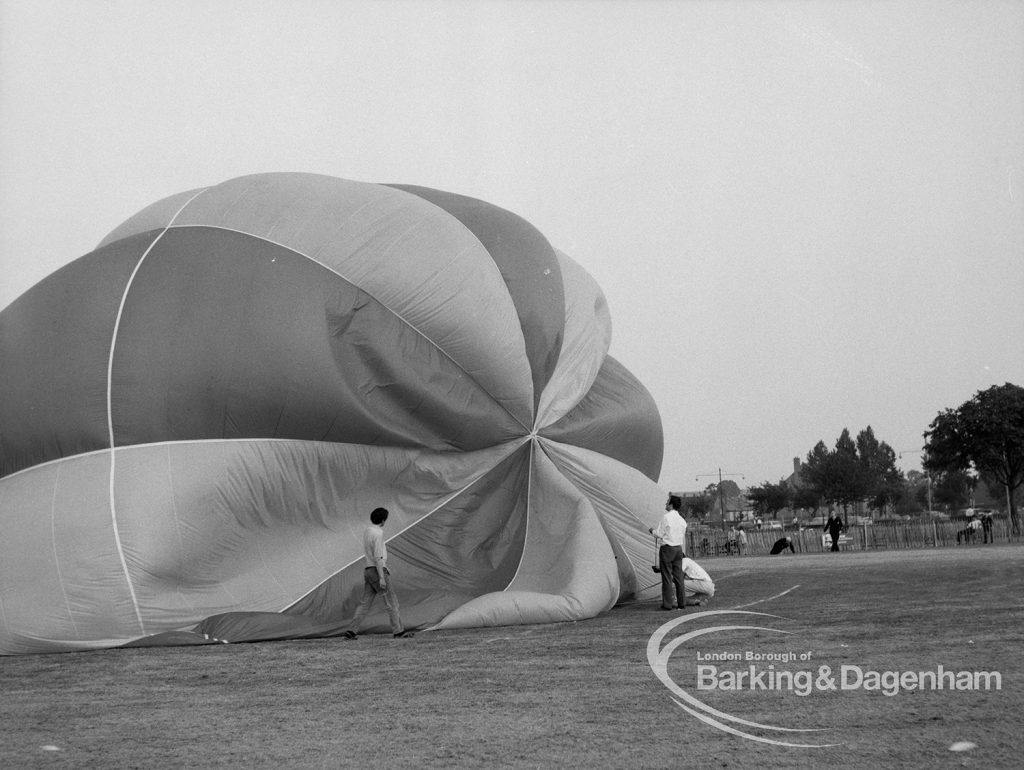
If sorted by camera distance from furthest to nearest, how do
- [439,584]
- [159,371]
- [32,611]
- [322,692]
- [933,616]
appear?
[439,584] < [159,371] < [32,611] < [933,616] < [322,692]

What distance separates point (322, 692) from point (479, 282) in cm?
644

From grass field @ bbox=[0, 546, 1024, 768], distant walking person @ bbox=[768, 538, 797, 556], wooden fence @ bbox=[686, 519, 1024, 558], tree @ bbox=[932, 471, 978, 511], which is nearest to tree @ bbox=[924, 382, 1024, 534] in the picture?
wooden fence @ bbox=[686, 519, 1024, 558]

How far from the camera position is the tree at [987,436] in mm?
46406

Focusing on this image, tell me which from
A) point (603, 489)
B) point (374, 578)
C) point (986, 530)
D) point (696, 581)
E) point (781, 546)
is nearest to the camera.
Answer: point (374, 578)

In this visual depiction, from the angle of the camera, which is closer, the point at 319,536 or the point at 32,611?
the point at 32,611

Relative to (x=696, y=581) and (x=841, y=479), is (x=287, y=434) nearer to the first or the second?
(x=696, y=581)

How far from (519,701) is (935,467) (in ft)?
157

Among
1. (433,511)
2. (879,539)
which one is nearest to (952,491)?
(879,539)

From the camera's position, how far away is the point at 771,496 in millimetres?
97125

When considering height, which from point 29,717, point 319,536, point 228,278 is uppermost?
point 228,278

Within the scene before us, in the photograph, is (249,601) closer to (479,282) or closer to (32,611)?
(32,611)

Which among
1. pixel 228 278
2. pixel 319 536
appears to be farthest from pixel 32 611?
pixel 228 278

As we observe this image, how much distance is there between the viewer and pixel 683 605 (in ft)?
41.2

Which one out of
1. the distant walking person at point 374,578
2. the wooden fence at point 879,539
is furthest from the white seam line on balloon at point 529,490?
the wooden fence at point 879,539
